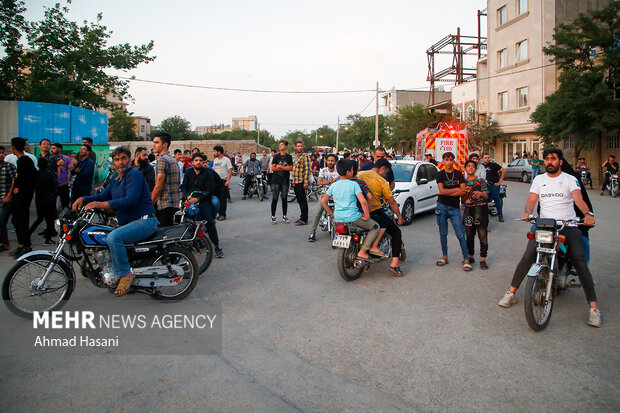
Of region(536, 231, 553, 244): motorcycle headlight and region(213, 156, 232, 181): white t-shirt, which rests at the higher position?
region(213, 156, 232, 181): white t-shirt

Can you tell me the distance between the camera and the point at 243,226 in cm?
1135

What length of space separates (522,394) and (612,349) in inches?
55.8

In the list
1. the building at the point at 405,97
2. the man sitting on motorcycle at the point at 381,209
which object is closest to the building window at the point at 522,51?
the man sitting on motorcycle at the point at 381,209

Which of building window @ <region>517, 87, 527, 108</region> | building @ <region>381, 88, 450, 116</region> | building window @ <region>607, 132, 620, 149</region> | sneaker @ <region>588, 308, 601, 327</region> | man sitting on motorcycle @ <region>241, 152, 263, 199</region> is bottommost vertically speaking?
sneaker @ <region>588, 308, 601, 327</region>

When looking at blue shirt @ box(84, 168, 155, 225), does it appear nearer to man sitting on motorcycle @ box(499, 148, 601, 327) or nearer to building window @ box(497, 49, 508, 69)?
man sitting on motorcycle @ box(499, 148, 601, 327)

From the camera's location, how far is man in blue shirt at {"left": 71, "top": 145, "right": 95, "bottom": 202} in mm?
9438

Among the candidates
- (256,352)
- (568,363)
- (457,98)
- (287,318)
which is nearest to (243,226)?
(287,318)

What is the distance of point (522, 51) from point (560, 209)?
33.3 meters

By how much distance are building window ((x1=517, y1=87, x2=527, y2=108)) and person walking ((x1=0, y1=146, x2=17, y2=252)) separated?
1307 inches

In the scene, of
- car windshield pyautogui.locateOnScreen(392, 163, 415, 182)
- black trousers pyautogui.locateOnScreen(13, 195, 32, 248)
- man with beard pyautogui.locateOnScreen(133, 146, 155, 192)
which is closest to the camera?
man with beard pyautogui.locateOnScreen(133, 146, 155, 192)

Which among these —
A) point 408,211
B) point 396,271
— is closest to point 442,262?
point 396,271

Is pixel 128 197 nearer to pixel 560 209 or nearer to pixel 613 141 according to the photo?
pixel 560 209

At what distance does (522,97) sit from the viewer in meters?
33.9

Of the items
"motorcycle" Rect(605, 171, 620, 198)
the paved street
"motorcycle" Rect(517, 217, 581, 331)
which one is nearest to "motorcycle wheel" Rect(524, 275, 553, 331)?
"motorcycle" Rect(517, 217, 581, 331)
